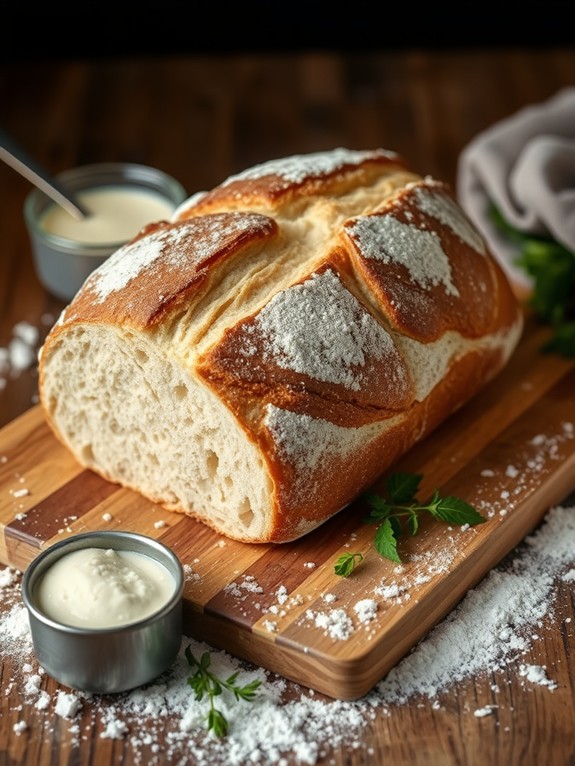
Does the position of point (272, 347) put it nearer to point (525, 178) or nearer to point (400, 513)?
point (400, 513)

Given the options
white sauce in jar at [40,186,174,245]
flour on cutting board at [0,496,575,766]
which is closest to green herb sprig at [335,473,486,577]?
flour on cutting board at [0,496,575,766]

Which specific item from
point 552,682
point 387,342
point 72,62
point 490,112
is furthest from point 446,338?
point 72,62

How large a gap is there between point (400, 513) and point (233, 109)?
9.57 ft

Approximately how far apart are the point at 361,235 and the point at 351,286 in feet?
0.52

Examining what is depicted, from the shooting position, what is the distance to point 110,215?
4.25m

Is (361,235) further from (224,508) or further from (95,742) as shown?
(95,742)

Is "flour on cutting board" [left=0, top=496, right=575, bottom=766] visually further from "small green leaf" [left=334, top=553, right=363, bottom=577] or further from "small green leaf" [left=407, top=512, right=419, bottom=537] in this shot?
"small green leaf" [left=407, top=512, right=419, bottom=537]

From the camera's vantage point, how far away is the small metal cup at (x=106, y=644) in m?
2.56

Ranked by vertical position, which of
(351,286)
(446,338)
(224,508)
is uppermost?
(351,286)

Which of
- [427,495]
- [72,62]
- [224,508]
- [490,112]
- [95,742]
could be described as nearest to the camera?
[95,742]

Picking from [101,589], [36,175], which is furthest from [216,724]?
[36,175]

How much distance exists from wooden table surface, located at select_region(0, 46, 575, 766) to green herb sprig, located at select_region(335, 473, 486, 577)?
52.3 inches

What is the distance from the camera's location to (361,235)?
3105 millimetres

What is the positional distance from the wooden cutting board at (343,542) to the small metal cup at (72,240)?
69 centimetres
